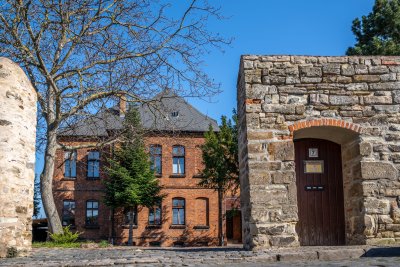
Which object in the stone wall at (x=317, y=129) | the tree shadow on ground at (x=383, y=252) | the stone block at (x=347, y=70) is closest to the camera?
the tree shadow on ground at (x=383, y=252)

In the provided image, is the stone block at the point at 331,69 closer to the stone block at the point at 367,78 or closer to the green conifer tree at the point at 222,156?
the stone block at the point at 367,78

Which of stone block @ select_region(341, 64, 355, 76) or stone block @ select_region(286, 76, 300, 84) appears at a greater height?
stone block @ select_region(341, 64, 355, 76)

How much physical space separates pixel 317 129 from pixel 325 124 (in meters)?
0.37

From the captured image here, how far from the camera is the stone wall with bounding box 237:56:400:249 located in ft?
26.8

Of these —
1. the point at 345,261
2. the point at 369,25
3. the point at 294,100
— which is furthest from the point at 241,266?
the point at 369,25

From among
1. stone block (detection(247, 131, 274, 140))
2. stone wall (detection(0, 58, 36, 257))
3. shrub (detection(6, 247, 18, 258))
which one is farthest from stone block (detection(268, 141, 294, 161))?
shrub (detection(6, 247, 18, 258))

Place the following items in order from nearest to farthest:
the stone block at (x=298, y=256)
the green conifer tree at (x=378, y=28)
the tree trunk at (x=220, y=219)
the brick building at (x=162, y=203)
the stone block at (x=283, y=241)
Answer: the stone block at (x=298, y=256) → the stone block at (x=283, y=241) → the green conifer tree at (x=378, y=28) → the tree trunk at (x=220, y=219) → the brick building at (x=162, y=203)

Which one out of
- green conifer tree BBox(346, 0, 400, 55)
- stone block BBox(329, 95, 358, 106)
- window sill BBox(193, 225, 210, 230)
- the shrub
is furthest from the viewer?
window sill BBox(193, 225, 210, 230)

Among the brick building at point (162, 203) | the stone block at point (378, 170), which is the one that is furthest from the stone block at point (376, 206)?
the brick building at point (162, 203)

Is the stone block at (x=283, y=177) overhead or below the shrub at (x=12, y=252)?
overhead

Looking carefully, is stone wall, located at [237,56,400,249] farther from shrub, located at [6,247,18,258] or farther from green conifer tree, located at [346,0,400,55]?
green conifer tree, located at [346,0,400,55]

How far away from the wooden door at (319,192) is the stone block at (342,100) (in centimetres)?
121

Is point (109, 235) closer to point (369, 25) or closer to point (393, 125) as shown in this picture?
point (369, 25)

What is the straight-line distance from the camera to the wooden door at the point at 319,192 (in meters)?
9.20
